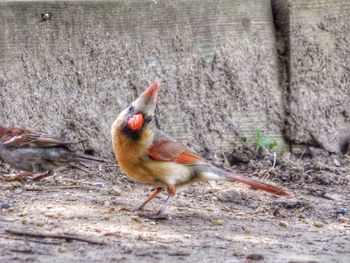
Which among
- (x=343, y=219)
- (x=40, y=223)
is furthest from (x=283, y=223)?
(x=40, y=223)

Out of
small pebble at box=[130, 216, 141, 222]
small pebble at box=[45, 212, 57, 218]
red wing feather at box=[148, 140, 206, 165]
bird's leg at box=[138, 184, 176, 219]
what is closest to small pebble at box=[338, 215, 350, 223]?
red wing feather at box=[148, 140, 206, 165]

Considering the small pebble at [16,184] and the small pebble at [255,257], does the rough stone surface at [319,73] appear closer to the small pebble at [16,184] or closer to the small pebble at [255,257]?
the small pebble at [16,184]

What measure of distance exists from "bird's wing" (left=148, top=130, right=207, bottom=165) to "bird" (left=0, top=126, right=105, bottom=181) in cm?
104

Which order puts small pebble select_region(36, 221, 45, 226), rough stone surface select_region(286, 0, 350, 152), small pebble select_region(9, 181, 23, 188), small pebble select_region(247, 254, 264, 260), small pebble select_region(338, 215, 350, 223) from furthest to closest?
1. rough stone surface select_region(286, 0, 350, 152)
2. small pebble select_region(9, 181, 23, 188)
3. small pebble select_region(338, 215, 350, 223)
4. small pebble select_region(36, 221, 45, 226)
5. small pebble select_region(247, 254, 264, 260)

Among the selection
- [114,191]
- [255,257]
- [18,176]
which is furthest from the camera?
[18,176]

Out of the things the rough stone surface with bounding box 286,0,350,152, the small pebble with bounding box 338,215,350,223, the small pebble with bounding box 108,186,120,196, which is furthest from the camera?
the rough stone surface with bounding box 286,0,350,152

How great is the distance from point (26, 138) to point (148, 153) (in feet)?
5.15

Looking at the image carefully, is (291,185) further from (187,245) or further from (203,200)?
(187,245)

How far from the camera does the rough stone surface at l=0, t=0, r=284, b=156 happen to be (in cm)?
818

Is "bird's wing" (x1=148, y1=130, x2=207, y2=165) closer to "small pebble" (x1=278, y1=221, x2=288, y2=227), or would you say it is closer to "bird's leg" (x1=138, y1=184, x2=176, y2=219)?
"bird's leg" (x1=138, y1=184, x2=176, y2=219)

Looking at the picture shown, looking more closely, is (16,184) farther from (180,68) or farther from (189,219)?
(180,68)

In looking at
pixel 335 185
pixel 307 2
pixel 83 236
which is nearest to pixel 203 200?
pixel 335 185

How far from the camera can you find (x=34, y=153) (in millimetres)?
8031

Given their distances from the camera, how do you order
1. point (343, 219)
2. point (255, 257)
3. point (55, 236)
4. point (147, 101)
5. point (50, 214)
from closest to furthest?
point (255, 257), point (55, 236), point (50, 214), point (147, 101), point (343, 219)
